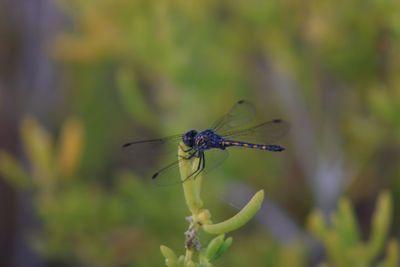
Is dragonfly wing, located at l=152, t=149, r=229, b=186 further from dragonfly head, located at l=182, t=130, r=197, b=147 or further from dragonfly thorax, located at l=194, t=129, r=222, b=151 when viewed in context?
dragonfly head, located at l=182, t=130, r=197, b=147

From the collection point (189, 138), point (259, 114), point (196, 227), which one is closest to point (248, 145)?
point (189, 138)

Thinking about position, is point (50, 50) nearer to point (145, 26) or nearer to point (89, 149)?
point (89, 149)

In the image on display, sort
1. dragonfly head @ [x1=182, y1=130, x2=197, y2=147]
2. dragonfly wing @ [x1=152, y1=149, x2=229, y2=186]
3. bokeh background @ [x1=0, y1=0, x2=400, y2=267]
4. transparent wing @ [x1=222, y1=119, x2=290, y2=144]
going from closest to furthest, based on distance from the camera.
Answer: dragonfly head @ [x1=182, y1=130, x2=197, y2=147] < dragonfly wing @ [x1=152, y1=149, x2=229, y2=186] < transparent wing @ [x1=222, y1=119, x2=290, y2=144] < bokeh background @ [x1=0, y1=0, x2=400, y2=267]

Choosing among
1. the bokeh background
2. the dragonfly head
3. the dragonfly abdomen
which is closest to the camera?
the dragonfly head

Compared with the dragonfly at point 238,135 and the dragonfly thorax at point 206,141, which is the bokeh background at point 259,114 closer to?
the dragonfly at point 238,135

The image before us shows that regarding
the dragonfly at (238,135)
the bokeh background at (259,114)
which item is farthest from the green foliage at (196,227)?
the bokeh background at (259,114)

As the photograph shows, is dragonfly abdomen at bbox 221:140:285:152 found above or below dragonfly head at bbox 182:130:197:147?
below

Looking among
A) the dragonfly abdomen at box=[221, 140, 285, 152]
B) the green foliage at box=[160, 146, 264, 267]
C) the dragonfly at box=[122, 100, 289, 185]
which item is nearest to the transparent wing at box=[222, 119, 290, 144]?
the dragonfly at box=[122, 100, 289, 185]
